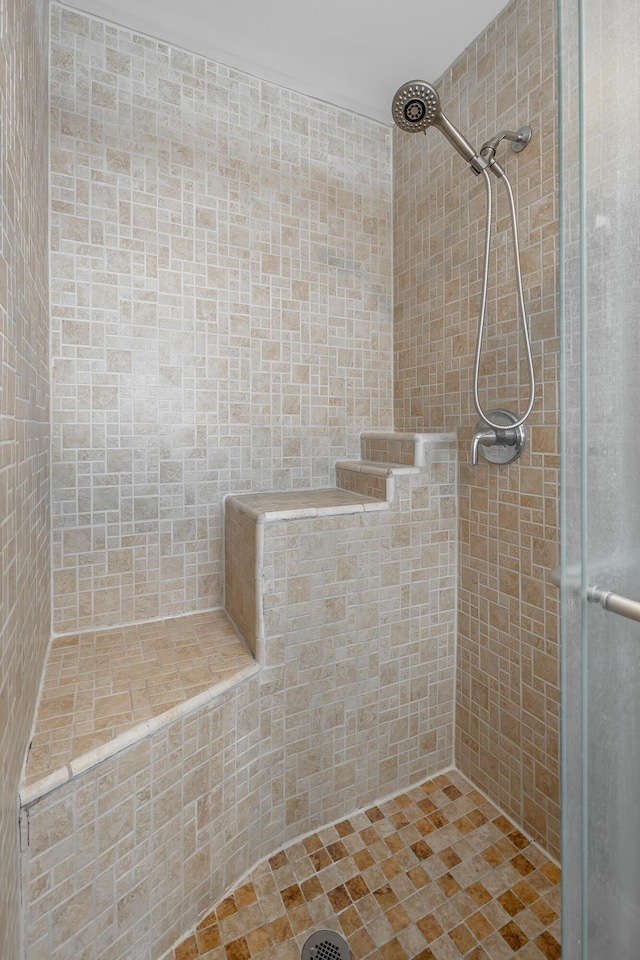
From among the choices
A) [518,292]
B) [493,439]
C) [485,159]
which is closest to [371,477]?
[493,439]

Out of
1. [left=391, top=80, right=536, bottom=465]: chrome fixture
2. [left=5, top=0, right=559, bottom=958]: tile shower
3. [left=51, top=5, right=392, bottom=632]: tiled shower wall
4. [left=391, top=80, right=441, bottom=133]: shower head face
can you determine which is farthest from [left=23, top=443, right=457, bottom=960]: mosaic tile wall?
[left=391, top=80, right=441, bottom=133]: shower head face

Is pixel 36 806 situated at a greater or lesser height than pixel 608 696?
lesser

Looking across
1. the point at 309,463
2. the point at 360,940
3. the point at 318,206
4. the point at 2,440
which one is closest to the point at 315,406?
the point at 309,463

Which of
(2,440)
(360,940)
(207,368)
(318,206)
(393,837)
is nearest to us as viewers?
(2,440)

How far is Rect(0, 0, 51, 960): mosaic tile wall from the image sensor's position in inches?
26.5

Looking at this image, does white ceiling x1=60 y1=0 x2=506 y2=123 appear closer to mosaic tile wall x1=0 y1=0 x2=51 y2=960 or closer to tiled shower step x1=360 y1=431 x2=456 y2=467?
mosaic tile wall x1=0 y1=0 x2=51 y2=960

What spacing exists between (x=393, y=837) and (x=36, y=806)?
3.32 ft

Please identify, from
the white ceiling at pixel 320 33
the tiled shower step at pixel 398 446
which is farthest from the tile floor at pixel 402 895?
the white ceiling at pixel 320 33

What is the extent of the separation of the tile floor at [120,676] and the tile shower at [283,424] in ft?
0.14

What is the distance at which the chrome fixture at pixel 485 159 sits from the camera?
47.6 inches

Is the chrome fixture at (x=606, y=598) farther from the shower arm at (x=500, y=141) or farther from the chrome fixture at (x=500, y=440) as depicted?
the shower arm at (x=500, y=141)

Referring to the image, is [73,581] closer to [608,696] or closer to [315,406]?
[315,406]

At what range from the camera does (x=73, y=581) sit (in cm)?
143

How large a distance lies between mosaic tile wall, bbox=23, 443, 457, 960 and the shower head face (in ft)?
3.09
